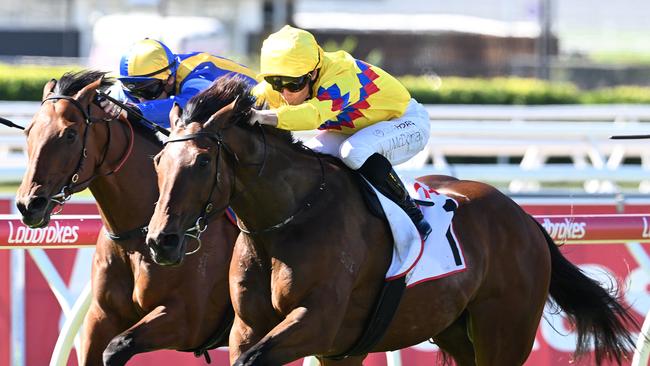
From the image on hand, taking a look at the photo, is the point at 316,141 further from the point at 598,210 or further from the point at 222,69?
the point at 598,210

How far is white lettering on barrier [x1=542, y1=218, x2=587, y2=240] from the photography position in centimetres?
543

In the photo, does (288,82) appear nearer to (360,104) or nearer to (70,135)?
(360,104)

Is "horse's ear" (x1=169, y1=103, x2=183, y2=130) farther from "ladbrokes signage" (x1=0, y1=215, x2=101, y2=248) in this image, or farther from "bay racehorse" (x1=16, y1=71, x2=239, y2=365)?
"ladbrokes signage" (x1=0, y1=215, x2=101, y2=248)

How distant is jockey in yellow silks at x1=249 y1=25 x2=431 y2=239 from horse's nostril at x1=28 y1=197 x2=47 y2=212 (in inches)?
31.9

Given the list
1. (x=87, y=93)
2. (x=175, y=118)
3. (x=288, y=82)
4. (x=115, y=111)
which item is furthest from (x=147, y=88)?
(x=175, y=118)

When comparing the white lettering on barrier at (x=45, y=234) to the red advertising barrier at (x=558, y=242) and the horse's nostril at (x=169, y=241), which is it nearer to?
the red advertising barrier at (x=558, y=242)

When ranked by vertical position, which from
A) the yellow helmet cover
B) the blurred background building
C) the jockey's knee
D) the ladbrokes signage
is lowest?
the blurred background building

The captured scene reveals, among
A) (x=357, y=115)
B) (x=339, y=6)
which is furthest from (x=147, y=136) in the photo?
(x=339, y=6)

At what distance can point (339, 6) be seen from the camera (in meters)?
30.7

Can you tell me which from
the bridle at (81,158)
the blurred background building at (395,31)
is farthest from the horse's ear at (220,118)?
the blurred background building at (395,31)

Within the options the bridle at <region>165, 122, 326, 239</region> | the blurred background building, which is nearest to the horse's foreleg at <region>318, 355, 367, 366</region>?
the bridle at <region>165, 122, 326, 239</region>

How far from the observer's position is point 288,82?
437cm

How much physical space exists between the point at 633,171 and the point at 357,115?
3171mm

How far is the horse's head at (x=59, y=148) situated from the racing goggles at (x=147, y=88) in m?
0.27
